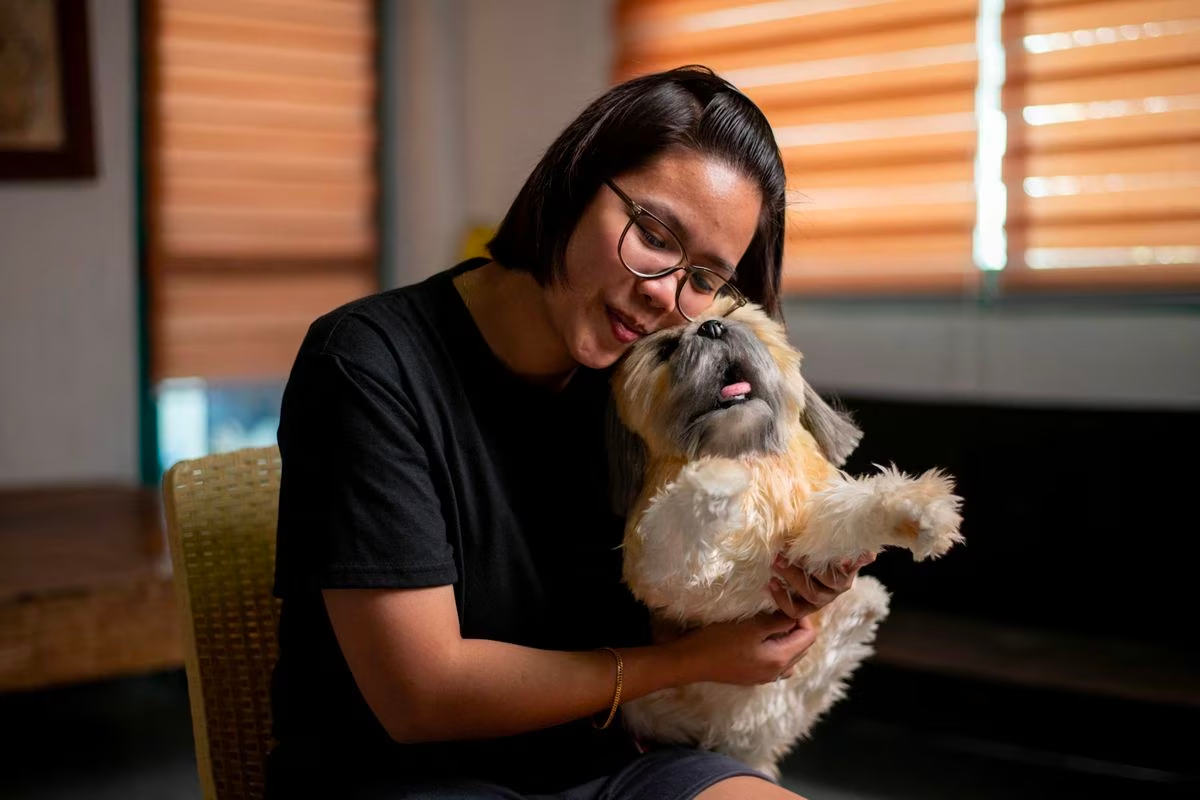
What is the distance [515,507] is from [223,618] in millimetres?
349

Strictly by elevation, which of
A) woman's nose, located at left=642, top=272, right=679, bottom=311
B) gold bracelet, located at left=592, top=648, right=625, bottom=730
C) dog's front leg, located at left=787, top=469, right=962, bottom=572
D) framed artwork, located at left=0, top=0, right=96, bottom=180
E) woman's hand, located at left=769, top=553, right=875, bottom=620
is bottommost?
gold bracelet, located at left=592, top=648, right=625, bottom=730

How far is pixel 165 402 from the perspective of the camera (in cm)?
395

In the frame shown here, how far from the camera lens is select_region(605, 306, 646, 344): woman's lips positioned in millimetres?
1125

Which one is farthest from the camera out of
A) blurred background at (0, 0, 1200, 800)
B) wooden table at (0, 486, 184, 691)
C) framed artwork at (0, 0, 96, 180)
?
framed artwork at (0, 0, 96, 180)

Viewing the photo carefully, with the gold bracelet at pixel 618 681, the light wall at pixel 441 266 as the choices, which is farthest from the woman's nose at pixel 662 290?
the light wall at pixel 441 266

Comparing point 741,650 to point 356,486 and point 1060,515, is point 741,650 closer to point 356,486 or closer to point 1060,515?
point 356,486

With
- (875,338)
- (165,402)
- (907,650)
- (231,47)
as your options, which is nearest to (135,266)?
(165,402)

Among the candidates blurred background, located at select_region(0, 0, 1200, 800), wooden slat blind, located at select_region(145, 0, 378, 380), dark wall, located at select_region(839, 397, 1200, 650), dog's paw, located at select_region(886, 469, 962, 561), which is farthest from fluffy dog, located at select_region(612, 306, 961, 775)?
wooden slat blind, located at select_region(145, 0, 378, 380)

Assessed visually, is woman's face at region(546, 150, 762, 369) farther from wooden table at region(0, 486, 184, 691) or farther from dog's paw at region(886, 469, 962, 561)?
wooden table at region(0, 486, 184, 691)

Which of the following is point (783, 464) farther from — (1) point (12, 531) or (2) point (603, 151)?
(1) point (12, 531)

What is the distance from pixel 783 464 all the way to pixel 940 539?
0.58 ft

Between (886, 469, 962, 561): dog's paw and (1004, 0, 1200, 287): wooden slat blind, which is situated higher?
(1004, 0, 1200, 287): wooden slat blind

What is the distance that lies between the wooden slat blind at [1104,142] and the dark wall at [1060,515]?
0.45 m

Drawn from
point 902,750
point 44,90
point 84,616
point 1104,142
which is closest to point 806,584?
point 84,616
